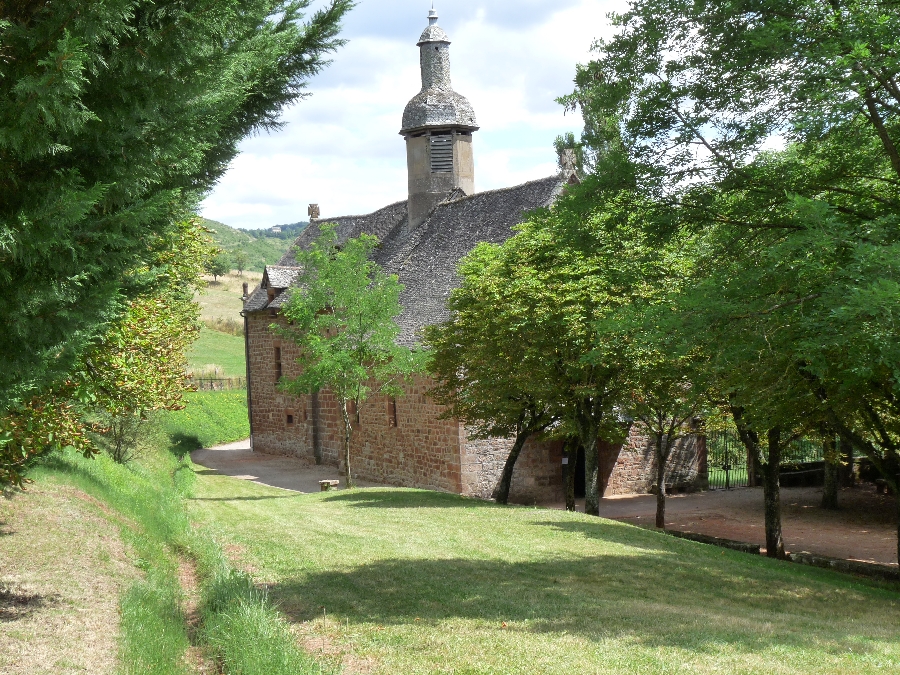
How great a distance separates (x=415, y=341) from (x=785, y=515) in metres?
10.7

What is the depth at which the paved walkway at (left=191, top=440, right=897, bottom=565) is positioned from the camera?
61.6 feet

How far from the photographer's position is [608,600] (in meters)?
9.05

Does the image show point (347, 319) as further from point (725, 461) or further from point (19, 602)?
point (19, 602)

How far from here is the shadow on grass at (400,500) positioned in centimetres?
1789

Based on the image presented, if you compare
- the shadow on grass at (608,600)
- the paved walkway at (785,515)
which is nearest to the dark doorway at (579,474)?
the paved walkway at (785,515)

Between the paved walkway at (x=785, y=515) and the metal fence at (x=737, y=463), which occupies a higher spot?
the metal fence at (x=737, y=463)

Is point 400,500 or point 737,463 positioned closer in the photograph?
point 400,500

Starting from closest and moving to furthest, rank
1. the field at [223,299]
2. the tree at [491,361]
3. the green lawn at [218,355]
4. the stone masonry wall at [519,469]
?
the tree at [491,361] → the stone masonry wall at [519,469] → the green lawn at [218,355] → the field at [223,299]

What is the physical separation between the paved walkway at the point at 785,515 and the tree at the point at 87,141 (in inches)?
627

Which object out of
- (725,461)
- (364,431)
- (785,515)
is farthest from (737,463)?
(364,431)

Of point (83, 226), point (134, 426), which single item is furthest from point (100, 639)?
point (134, 426)

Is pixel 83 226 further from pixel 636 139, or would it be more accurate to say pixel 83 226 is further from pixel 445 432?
pixel 445 432

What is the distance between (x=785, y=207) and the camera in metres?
9.73

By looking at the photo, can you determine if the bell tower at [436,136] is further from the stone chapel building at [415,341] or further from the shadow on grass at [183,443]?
the shadow on grass at [183,443]
